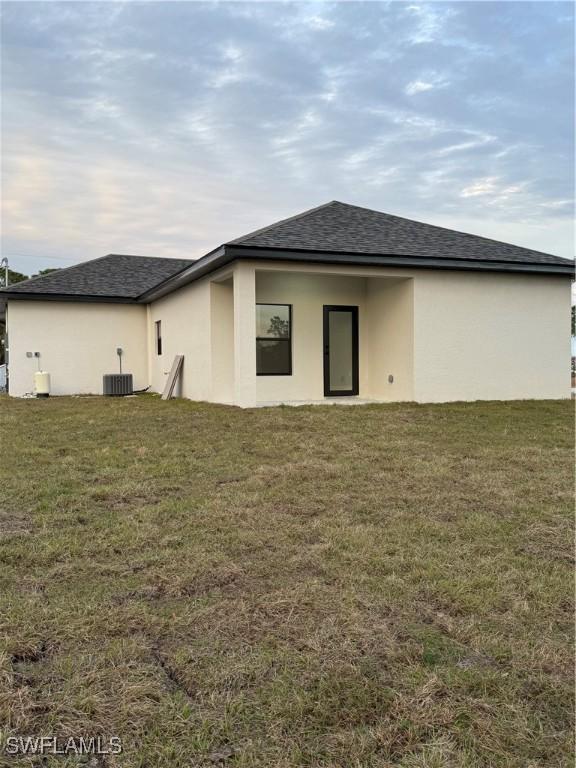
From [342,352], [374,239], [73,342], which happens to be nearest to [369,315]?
[342,352]

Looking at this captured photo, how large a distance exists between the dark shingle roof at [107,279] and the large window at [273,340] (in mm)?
4018

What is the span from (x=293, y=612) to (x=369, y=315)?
A: 9.76 m

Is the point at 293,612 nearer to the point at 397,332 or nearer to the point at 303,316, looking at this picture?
the point at 397,332

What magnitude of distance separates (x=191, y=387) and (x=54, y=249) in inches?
518

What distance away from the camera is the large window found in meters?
11.0

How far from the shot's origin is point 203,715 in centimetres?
169

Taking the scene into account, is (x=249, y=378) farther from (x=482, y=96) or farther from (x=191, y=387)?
(x=482, y=96)

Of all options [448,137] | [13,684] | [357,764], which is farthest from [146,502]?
[448,137]

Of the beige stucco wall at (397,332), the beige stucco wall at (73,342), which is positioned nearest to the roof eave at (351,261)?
the beige stucco wall at (397,332)

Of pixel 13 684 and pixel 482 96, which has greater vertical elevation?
pixel 482 96

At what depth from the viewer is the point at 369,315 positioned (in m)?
11.6

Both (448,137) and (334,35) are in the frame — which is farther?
(448,137)

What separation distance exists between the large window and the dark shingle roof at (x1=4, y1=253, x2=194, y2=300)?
402 centimetres

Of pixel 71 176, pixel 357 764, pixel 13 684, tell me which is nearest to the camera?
pixel 357 764
